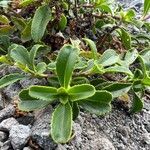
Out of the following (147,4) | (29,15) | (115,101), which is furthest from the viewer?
(29,15)

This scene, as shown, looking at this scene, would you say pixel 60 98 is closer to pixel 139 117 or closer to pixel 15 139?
pixel 15 139

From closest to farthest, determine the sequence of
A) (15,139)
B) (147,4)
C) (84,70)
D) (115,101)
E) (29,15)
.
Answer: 1. (15,139)
2. (84,70)
3. (115,101)
4. (147,4)
5. (29,15)

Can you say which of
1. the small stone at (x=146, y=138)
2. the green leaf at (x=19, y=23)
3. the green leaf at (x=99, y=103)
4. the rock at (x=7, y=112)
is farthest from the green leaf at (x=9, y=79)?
the small stone at (x=146, y=138)

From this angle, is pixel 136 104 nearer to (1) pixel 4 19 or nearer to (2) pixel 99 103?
(2) pixel 99 103

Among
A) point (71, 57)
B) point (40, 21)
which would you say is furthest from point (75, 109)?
point (40, 21)

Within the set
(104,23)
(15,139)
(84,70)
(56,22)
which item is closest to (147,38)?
(104,23)

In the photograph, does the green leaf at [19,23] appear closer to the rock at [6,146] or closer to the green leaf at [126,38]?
the green leaf at [126,38]

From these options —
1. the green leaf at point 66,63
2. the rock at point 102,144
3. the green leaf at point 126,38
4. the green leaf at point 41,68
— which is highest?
the green leaf at point 66,63
